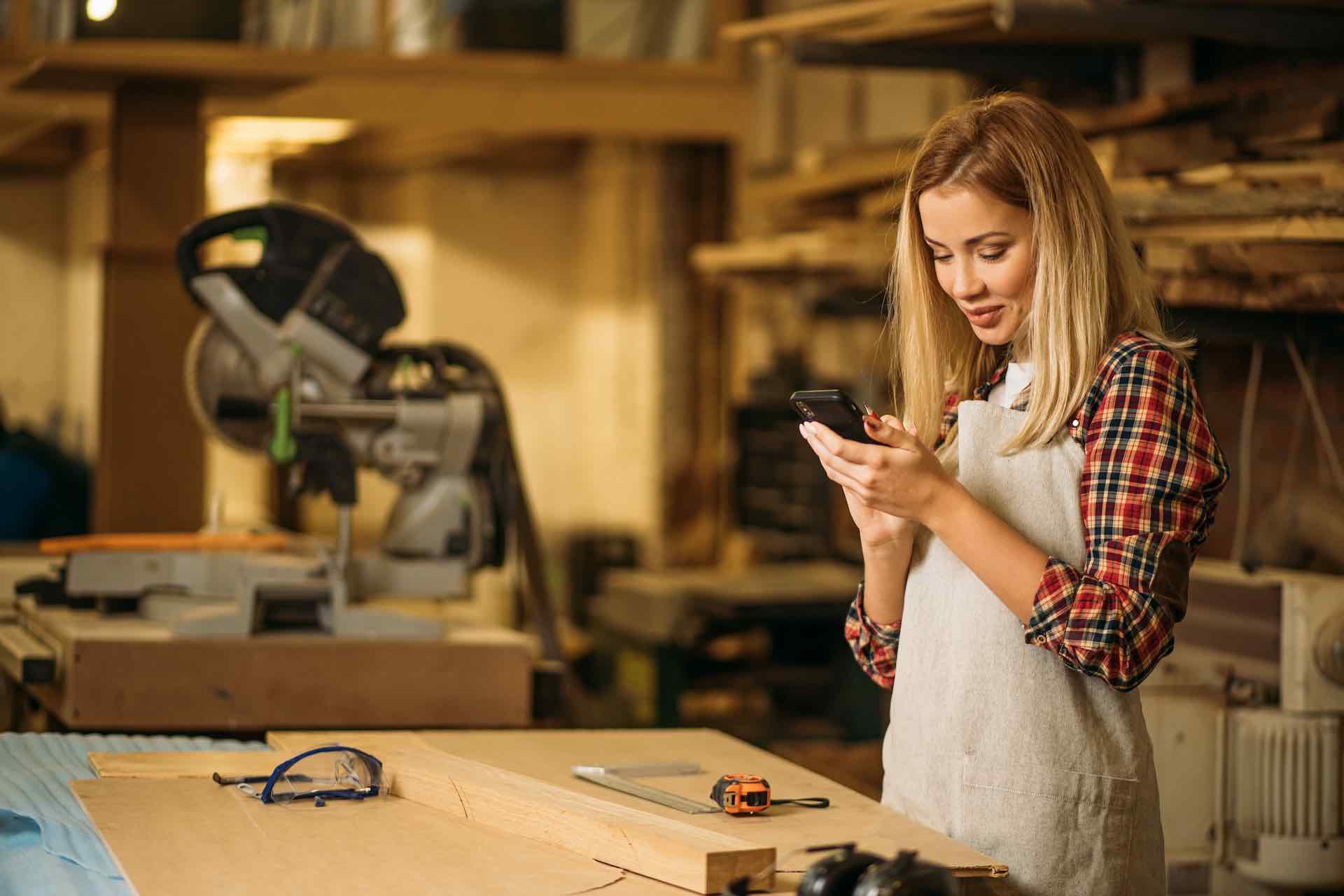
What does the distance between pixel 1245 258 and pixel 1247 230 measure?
6 centimetres

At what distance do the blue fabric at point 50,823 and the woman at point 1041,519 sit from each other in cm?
84

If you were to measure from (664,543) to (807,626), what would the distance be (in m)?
1.69

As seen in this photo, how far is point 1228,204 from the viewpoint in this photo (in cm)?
302

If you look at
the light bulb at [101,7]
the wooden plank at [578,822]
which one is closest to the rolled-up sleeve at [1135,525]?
the wooden plank at [578,822]

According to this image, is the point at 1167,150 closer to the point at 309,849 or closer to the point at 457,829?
the point at 457,829

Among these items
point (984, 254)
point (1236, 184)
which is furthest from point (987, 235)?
point (1236, 184)

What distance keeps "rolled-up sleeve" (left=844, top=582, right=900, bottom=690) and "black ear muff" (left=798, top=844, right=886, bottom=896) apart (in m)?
0.62

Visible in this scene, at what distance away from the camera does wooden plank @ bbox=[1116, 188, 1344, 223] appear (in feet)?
9.35

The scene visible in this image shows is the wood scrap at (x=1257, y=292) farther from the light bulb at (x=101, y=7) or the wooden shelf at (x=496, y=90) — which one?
the wooden shelf at (x=496, y=90)

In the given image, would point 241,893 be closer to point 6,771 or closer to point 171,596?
point 6,771

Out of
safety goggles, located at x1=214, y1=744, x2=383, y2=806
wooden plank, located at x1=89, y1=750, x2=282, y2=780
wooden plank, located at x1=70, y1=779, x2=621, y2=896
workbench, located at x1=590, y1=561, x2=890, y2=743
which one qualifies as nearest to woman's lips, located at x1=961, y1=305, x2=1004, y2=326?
wooden plank, located at x1=70, y1=779, x2=621, y2=896

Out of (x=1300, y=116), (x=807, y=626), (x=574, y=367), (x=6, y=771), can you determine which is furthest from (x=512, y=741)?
(x=574, y=367)

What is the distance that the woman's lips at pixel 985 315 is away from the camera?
1.77 metres

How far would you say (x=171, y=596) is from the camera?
130 inches
